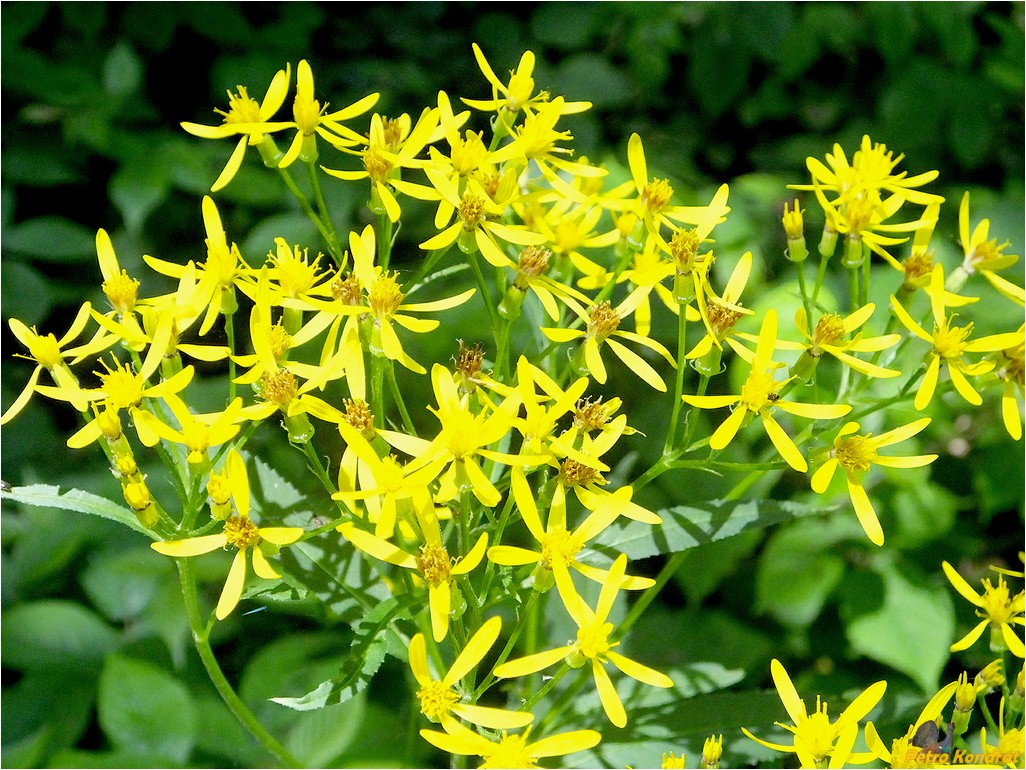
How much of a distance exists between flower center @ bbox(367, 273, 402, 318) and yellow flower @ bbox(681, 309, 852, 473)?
37 centimetres

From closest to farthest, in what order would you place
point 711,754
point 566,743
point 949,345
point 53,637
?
1. point 566,743
2. point 711,754
3. point 949,345
4. point 53,637

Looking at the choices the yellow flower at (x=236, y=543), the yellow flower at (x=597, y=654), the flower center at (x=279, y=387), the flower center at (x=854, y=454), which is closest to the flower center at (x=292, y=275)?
the flower center at (x=279, y=387)

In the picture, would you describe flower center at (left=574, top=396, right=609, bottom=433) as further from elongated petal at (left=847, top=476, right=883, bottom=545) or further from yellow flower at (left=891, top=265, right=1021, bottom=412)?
yellow flower at (left=891, top=265, right=1021, bottom=412)

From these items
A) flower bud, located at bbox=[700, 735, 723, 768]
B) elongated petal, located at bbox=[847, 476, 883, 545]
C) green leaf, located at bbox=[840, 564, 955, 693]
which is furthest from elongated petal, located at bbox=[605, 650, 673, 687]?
green leaf, located at bbox=[840, 564, 955, 693]

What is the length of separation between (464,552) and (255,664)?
Result: 79 centimetres

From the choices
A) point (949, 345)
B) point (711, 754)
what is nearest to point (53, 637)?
point (711, 754)

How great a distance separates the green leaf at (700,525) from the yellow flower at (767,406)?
0.10m

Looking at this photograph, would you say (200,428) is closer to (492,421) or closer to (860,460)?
(492,421)

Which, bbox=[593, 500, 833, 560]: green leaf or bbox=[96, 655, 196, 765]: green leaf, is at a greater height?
bbox=[593, 500, 833, 560]: green leaf

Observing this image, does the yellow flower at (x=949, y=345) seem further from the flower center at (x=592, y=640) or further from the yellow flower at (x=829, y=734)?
the flower center at (x=592, y=640)

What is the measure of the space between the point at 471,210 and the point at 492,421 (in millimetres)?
295

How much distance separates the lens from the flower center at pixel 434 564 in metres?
0.96

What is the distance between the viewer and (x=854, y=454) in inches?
44.9

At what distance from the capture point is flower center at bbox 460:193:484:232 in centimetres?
112
